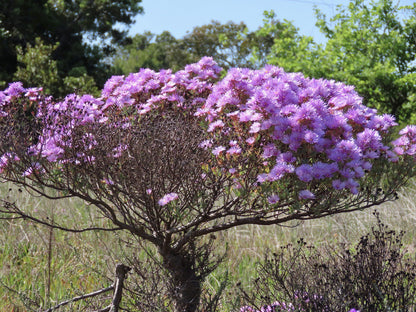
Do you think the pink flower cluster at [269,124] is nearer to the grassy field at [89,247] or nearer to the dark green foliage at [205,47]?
the grassy field at [89,247]

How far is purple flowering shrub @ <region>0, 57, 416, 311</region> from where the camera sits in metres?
2.66

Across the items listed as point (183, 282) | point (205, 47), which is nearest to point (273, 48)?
point (183, 282)

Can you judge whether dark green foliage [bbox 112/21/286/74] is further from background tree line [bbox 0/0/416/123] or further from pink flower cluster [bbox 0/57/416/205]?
pink flower cluster [bbox 0/57/416/205]

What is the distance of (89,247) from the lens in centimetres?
528

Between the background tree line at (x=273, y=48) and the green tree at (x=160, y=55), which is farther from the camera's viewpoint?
the green tree at (x=160, y=55)

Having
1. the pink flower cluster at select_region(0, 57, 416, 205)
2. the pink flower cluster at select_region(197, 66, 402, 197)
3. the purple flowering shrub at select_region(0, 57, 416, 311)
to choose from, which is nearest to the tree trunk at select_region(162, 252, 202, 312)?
the purple flowering shrub at select_region(0, 57, 416, 311)

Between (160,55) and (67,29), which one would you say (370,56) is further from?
(160,55)

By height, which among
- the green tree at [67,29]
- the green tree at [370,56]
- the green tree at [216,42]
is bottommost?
the green tree at [370,56]

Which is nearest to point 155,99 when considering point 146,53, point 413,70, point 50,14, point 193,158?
point 193,158

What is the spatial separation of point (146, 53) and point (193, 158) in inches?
1555

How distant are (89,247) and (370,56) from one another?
11.2m

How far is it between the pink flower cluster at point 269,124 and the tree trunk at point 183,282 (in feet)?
2.66

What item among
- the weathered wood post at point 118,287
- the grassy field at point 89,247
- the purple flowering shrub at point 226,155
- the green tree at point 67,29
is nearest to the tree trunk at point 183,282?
the purple flowering shrub at point 226,155

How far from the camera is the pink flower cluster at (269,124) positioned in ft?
8.60
